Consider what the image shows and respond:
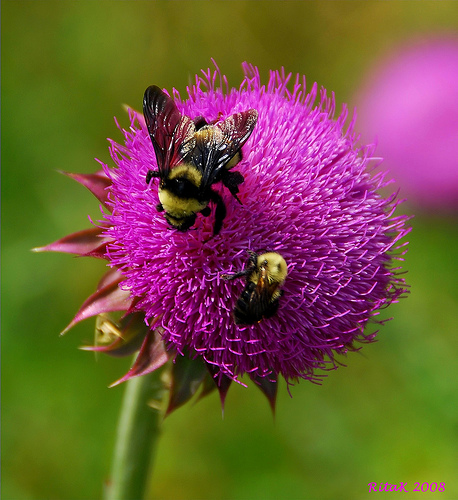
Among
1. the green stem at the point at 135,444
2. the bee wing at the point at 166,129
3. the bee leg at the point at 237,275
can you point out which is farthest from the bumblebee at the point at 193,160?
the green stem at the point at 135,444

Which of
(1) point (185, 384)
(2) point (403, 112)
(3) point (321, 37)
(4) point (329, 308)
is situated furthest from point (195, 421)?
(3) point (321, 37)

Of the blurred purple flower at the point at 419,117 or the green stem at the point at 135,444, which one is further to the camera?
the blurred purple flower at the point at 419,117

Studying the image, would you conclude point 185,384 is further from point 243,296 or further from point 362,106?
point 362,106

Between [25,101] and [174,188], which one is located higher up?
[25,101]

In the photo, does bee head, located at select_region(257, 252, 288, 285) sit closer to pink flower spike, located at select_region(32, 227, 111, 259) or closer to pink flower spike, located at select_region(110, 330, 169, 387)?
pink flower spike, located at select_region(110, 330, 169, 387)

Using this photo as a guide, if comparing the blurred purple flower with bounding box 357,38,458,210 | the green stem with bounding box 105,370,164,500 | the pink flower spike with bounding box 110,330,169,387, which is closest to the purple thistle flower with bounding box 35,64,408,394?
the pink flower spike with bounding box 110,330,169,387

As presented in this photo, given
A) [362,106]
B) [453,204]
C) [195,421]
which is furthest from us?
[362,106]

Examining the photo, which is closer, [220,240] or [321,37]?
[220,240]

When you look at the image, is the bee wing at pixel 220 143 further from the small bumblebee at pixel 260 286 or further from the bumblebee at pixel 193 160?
the small bumblebee at pixel 260 286
